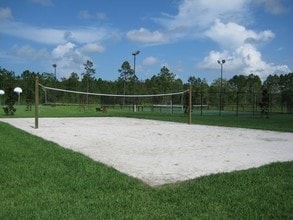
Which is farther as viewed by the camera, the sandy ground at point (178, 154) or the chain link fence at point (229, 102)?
the chain link fence at point (229, 102)

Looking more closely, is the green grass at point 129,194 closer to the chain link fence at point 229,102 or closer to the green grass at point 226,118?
the green grass at point 226,118

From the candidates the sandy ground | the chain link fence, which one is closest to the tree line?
the chain link fence

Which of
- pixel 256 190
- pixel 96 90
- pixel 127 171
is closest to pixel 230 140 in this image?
pixel 127 171

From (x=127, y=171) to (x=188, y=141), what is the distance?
561 cm

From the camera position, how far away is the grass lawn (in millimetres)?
5270

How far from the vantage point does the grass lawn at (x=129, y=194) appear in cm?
527

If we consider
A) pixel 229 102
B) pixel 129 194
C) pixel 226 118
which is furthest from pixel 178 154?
pixel 229 102

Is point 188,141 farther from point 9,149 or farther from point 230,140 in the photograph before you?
point 9,149

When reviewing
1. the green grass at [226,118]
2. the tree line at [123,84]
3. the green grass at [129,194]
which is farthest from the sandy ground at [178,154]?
the tree line at [123,84]

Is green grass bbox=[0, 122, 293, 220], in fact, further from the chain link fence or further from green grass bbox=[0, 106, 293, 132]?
the chain link fence

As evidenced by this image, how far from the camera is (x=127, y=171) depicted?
8211 mm

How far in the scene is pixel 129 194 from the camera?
621 centimetres

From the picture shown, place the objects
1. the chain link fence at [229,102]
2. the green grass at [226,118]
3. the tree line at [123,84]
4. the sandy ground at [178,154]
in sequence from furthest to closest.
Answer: the tree line at [123,84] < the chain link fence at [229,102] < the green grass at [226,118] < the sandy ground at [178,154]

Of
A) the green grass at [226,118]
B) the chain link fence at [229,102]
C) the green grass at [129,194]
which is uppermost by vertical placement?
the chain link fence at [229,102]
